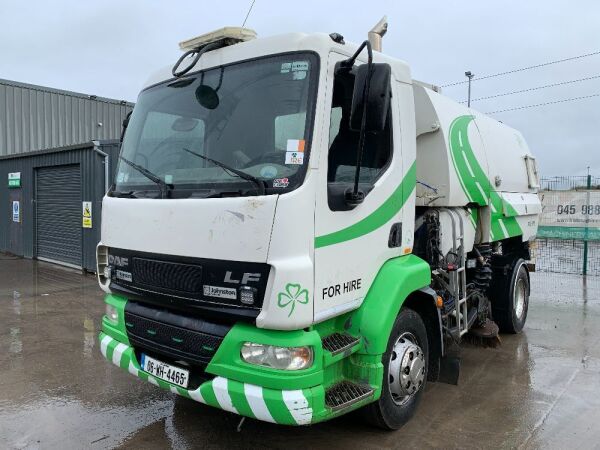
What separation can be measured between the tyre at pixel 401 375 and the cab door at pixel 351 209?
0.53 meters

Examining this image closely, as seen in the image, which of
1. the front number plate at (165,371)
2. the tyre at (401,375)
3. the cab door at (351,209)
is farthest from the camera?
the tyre at (401,375)

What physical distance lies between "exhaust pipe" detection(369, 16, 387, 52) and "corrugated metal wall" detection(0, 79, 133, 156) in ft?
58.4

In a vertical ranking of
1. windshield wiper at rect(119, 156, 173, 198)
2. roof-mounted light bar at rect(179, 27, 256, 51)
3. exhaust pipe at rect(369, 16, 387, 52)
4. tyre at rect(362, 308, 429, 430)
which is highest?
exhaust pipe at rect(369, 16, 387, 52)

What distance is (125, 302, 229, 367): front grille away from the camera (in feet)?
10.1

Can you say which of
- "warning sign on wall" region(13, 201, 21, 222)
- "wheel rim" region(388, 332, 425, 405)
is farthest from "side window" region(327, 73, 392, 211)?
"warning sign on wall" region(13, 201, 21, 222)

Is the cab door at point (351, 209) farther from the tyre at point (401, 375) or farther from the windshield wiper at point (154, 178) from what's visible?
the windshield wiper at point (154, 178)

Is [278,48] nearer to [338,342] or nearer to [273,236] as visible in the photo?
[273,236]

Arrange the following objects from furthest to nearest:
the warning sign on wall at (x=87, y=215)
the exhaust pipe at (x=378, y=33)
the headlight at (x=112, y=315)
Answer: the warning sign on wall at (x=87, y=215) < the exhaust pipe at (x=378, y=33) < the headlight at (x=112, y=315)

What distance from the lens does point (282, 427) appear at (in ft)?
12.8

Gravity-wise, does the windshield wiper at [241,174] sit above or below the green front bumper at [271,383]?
above

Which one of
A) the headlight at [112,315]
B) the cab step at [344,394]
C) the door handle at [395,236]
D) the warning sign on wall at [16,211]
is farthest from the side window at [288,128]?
the warning sign on wall at [16,211]

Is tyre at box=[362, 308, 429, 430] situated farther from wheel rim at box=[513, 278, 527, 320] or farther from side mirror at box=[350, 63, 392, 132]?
wheel rim at box=[513, 278, 527, 320]

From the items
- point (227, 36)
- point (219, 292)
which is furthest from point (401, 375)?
point (227, 36)

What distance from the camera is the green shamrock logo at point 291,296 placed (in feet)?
9.19
